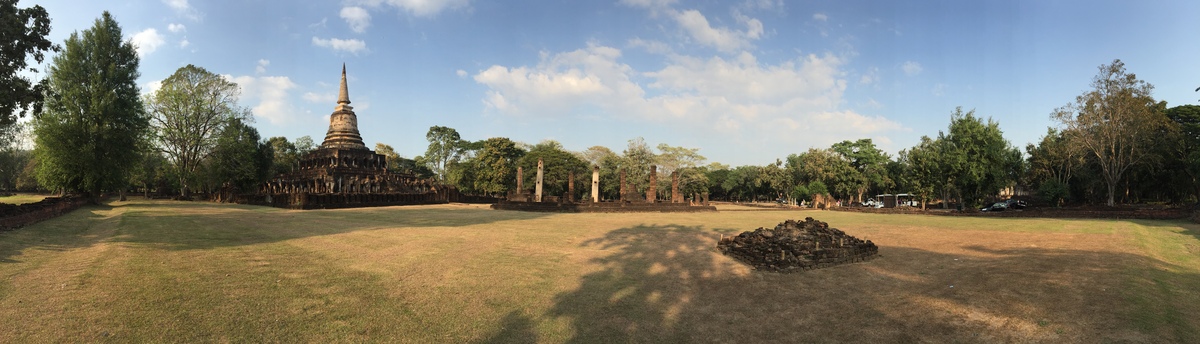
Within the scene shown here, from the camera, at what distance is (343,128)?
44.5 meters

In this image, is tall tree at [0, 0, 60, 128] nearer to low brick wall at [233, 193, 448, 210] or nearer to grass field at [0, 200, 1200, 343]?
grass field at [0, 200, 1200, 343]

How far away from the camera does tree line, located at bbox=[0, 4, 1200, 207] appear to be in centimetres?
2283

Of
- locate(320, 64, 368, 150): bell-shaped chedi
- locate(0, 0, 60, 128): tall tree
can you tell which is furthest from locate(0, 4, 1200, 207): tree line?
locate(320, 64, 368, 150): bell-shaped chedi

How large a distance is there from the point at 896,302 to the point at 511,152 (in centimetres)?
4698

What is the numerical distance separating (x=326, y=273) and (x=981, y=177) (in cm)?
3664

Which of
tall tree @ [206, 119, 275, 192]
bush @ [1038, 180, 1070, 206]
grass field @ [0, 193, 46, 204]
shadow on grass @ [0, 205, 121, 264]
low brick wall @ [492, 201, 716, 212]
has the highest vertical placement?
tall tree @ [206, 119, 275, 192]

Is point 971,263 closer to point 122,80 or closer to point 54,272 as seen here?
point 54,272

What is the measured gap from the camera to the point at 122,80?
24625 mm

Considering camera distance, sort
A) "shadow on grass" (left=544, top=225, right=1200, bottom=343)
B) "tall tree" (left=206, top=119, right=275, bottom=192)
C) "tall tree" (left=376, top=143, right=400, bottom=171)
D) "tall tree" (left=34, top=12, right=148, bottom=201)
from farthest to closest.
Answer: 1. "tall tree" (left=376, top=143, right=400, bottom=171)
2. "tall tree" (left=206, top=119, right=275, bottom=192)
3. "tall tree" (left=34, top=12, right=148, bottom=201)
4. "shadow on grass" (left=544, top=225, right=1200, bottom=343)

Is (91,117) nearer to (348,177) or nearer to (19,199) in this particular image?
(348,177)

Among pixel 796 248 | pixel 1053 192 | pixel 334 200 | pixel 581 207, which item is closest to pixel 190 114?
pixel 334 200

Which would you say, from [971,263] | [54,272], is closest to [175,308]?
[54,272]

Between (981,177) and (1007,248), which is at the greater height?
(981,177)

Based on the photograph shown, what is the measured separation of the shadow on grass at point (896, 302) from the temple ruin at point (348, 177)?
26.7 meters
